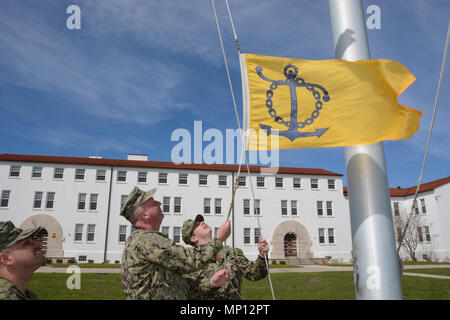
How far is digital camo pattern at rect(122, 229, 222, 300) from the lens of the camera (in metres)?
2.79

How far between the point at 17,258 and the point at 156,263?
117 cm

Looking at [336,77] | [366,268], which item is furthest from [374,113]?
[366,268]

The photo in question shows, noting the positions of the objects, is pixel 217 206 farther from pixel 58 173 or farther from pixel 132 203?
pixel 132 203

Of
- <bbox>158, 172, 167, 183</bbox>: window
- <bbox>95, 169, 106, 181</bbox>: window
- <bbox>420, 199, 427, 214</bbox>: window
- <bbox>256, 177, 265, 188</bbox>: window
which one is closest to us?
<bbox>95, 169, 106, 181</bbox>: window

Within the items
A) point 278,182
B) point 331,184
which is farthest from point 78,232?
point 331,184

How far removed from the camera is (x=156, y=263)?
9.22 ft

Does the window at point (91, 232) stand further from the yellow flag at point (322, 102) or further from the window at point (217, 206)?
the yellow flag at point (322, 102)

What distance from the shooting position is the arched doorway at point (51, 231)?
35750 mm

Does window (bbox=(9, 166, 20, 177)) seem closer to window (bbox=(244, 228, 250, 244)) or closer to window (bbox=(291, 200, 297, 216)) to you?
window (bbox=(244, 228, 250, 244))

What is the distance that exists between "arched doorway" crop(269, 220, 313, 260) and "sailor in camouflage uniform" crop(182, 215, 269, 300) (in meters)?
37.0

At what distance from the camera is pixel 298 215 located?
41.9m

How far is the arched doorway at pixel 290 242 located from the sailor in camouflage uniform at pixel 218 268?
3698 cm

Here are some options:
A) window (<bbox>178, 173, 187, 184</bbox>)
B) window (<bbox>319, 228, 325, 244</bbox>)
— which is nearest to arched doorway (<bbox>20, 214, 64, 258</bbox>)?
window (<bbox>178, 173, 187, 184</bbox>)
